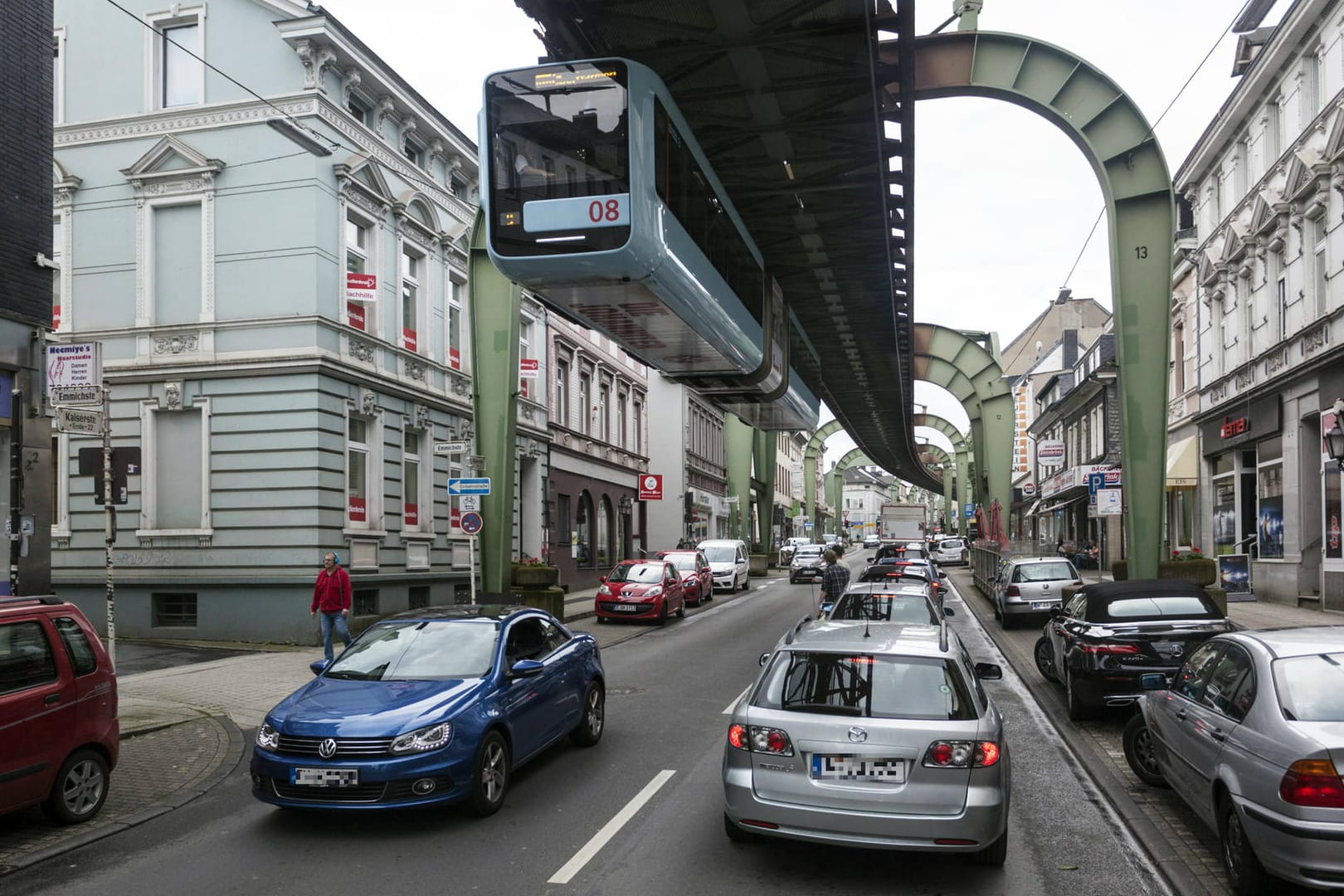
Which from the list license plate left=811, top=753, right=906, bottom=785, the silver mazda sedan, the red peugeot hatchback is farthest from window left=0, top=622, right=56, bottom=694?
license plate left=811, top=753, right=906, bottom=785


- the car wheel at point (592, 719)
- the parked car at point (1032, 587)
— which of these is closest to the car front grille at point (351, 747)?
the car wheel at point (592, 719)

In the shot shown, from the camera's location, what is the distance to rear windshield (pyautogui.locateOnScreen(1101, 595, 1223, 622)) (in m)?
10.5

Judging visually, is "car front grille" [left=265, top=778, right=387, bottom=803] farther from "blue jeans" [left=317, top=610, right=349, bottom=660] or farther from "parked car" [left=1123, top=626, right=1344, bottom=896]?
"blue jeans" [left=317, top=610, right=349, bottom=660]

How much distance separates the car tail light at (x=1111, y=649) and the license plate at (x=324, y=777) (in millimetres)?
6903

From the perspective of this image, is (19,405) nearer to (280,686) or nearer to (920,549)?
(280,686)

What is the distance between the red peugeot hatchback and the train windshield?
6.58m

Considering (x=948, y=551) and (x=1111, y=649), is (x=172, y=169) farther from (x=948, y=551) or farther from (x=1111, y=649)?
(x=948, y=551)

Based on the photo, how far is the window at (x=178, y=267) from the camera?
20.2 m

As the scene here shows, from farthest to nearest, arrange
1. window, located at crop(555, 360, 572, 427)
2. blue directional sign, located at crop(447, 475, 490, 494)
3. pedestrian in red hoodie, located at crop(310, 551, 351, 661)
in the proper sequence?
window, located at crop(555, 360, 572, 427) → blue directional sign, located at crop(447, 475, 490, 494) → pedestrian in red hoodie, located at crop(310, 551, 351, 661)

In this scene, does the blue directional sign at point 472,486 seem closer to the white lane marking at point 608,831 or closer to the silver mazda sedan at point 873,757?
the white lane marking at point 608,831

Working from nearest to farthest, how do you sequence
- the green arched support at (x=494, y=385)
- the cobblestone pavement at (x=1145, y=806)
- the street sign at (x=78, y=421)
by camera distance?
the cobblestone pavement at (x=1145, y=806) < the street sign at (x=78, y=421) < the green arched support at (x=494, y=385)

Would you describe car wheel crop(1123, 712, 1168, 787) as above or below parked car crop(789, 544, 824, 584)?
above

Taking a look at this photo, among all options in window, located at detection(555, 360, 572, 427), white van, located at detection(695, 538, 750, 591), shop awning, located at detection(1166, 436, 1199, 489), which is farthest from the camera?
white van, located at detection(695, 538, 750, 591)

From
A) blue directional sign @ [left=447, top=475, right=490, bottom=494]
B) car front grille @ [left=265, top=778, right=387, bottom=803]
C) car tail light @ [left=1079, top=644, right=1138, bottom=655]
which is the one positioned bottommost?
car front grille @ [left=265, top=778, right=387, bottom=803]
